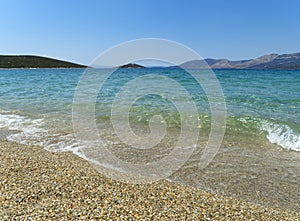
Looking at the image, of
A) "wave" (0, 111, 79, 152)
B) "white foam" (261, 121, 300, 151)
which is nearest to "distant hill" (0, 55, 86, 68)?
"wave" (0, 111, 79, 152)

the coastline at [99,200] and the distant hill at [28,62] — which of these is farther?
the distant hill at [28,62]

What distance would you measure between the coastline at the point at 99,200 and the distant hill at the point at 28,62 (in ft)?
362

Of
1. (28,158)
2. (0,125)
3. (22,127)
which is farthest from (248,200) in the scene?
(0,125)

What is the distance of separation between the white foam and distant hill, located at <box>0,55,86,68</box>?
110163mm

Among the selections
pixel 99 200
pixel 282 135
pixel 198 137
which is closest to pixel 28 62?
pixel 198 137

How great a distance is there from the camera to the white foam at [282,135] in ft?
24.7

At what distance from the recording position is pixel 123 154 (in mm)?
6668

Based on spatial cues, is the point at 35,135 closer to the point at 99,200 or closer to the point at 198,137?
the point at 99,200

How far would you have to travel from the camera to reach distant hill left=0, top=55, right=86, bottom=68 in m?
102

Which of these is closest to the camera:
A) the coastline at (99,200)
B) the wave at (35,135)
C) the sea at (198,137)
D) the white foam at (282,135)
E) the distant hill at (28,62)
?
the coastline at (99,200)

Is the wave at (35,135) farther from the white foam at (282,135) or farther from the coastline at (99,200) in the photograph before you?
the white foam at (282,135)

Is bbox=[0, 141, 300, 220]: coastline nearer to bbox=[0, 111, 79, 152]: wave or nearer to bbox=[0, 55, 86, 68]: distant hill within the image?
bbox=[0, 111, 79, 152]: wave

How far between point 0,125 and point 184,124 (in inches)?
300

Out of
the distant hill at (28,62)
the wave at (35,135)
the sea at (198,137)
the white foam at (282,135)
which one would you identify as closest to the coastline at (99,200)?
the sea at (198,137)
